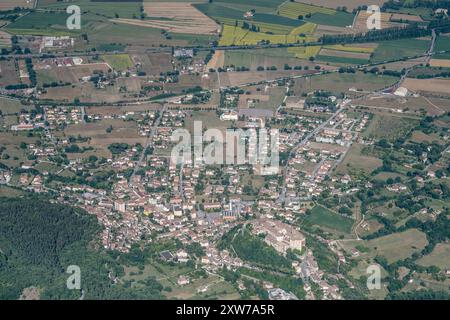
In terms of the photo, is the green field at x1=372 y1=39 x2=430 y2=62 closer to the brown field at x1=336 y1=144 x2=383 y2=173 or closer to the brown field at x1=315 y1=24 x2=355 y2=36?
the brown field at x1=315 y1=24 x2=355 y2=36

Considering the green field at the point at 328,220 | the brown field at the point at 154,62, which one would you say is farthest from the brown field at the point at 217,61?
the green field at the point at 328,220

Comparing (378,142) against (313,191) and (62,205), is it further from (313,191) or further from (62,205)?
(62,205)

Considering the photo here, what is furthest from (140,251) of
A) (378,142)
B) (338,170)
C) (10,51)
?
(10,51)

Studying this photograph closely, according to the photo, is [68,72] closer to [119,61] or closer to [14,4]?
[119,61]

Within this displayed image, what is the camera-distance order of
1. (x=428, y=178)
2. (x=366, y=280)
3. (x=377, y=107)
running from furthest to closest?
(x=377, y=107) < (x=428, y=178) < (x=366, y=280)

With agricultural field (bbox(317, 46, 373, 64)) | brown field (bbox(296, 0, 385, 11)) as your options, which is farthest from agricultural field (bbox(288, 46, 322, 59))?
brown field (bbox(296, 0, 385, 11))

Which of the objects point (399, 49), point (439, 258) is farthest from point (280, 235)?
point (399, 49)

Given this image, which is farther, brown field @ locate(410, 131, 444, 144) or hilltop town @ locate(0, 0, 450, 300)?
brown field @ locate(410, 131, 444, 144)
